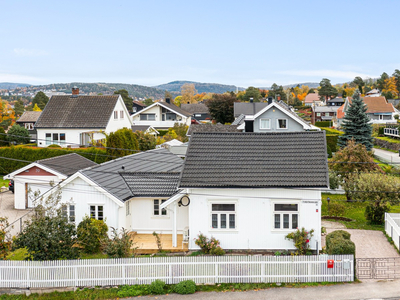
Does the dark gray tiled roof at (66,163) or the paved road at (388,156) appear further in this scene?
the paved road at (388,156)

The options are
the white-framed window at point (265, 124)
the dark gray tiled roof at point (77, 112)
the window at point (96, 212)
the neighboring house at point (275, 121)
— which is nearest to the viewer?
the window at point (96, 212)

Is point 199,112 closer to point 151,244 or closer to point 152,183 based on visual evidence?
point 152,183

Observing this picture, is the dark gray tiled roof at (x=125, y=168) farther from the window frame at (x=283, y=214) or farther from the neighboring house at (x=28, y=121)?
the neighboring house at (x=28, y=121)

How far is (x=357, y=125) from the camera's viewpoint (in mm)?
46969

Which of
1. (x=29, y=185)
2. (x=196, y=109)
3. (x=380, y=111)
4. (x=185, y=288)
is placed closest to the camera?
(x=185, y=288)

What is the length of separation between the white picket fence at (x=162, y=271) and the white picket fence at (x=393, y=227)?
5149 millimetres

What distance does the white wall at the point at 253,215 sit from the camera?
1916 cm

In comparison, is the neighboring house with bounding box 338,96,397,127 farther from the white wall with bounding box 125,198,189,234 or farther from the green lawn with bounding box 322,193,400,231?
the white wall with bounding box 125,198,189,234

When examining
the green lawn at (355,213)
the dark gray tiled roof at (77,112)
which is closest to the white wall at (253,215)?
the green lawn at (355,213)

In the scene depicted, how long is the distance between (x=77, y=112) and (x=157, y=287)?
3317cm

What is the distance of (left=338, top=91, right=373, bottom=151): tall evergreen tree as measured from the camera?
1844 inches

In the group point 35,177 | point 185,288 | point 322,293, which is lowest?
point 322,293

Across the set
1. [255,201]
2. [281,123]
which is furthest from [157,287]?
[281,123]

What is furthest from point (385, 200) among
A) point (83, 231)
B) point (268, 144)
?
point (83, 231)
